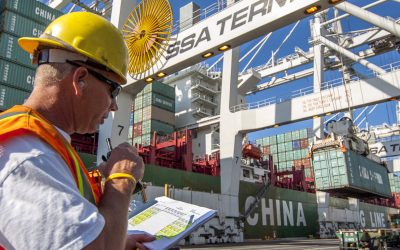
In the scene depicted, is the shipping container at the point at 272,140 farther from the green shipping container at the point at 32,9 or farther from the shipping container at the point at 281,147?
the green shipping container at the point at 32,9

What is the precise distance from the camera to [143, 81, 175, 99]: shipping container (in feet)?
121

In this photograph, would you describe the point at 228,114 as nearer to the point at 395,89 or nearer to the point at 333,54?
the point at 395,89

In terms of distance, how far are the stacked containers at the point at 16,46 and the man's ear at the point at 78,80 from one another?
2065cm

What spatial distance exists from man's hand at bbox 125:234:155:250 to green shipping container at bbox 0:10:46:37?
23.3 meters

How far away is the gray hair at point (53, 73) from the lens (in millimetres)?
1283

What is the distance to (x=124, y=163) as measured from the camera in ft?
4.22

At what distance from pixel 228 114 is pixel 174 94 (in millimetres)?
17726

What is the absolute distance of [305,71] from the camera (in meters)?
33.9

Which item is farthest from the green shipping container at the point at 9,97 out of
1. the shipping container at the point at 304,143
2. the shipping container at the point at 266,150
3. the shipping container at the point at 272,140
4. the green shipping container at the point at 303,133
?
the shipping container at the point at 266,150

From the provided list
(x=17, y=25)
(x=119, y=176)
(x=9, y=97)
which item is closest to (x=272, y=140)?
(x=17, y=25)

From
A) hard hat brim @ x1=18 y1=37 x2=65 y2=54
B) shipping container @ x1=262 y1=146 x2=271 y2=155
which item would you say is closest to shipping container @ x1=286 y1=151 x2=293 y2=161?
shipping container @ x1=262 y1=146 x2=271 y2=155

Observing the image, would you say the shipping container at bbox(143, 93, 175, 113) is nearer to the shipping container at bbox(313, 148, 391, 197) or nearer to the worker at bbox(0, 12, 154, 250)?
the shipping container at bbox(313, 148, 391, 197)

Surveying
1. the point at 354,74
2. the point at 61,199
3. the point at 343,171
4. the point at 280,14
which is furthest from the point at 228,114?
the point at 61,199

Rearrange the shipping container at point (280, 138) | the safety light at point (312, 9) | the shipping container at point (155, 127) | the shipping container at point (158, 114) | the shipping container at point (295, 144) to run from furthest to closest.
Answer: the shipping container at point (280, 138), the shipping container at point (295, 144), the shipping container at point (158, 114), the shipping container at point (155, 127), the safety light at point (312, 9)
